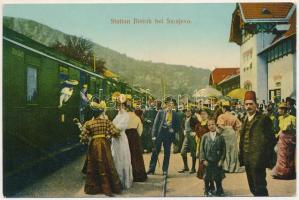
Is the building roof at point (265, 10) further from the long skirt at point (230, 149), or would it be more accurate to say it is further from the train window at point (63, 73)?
the train window at point (63, 73)

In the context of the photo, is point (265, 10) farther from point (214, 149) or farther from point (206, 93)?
point (214, 149)

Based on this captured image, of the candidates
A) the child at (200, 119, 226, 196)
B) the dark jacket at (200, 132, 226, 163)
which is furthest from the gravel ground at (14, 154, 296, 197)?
the dark jacket at (200, 132, 226, 163)

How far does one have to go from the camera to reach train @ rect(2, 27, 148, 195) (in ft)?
18.7

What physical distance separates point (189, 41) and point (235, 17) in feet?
3.41

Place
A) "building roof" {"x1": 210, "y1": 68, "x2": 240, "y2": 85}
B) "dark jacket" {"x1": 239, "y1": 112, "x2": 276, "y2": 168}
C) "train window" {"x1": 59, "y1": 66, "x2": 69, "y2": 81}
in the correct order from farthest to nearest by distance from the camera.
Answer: "building roof" {"x1": 210, "y1": 68, "x2": 240, "y2": 85}, "train window" {"x1": 59, "y1": 66, "x2": 69, "y2": 81}, "dark jacket" {"x1": 239, "y1": 112, "x2": 276, "y2": 168}

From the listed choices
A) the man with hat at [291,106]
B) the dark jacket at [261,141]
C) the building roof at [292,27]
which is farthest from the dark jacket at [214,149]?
the building roof at [292,27]

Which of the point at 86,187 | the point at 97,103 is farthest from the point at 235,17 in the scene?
the point at 86,187

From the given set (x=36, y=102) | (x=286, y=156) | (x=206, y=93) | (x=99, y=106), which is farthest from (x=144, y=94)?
(x=286, y=156)

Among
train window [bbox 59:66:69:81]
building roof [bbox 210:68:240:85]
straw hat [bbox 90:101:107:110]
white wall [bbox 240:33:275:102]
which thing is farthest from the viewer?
white wall [bbox 240:33:275:102]

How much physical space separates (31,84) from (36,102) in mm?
317

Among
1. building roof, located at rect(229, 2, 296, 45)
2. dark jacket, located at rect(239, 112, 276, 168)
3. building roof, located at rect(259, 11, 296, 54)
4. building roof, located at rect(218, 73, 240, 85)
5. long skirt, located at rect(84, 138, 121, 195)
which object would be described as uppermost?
building roof, located at rect(229, 2, 296, 45)

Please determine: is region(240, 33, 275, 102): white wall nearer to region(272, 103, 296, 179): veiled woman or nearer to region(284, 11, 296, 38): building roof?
region(284, 11, 296, 38): building roof

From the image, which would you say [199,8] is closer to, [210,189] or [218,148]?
[218,148]

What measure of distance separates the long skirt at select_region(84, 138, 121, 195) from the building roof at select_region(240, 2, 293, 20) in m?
3.59
